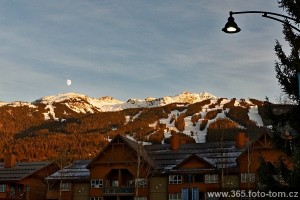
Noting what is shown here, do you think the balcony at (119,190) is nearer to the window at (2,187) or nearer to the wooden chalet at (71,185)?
the wooden chalet at (71,185)

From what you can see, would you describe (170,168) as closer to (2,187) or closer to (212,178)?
(212,178)

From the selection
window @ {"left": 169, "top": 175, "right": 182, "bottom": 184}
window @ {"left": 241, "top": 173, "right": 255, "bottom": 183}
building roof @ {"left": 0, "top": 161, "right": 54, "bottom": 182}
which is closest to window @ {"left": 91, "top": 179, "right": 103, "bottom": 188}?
window @ {"left": 169, "top": 175, "right": 182, "bottom": 184}

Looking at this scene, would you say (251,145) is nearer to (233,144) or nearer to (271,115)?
(233,144)

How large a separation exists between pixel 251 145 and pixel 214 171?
18.4 feet

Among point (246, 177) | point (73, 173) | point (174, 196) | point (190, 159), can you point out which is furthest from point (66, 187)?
point (246, 177)

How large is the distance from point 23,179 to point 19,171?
2.77 meters

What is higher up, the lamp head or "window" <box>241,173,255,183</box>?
the lamp head

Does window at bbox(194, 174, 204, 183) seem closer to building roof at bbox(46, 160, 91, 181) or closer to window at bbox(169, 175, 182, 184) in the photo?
window at bbox(169, 175, 182, 184)

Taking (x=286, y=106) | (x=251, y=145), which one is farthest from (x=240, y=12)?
(x=251, y=145)

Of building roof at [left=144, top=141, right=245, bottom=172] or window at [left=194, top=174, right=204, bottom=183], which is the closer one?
building roof at [left=144, top=141, right=245, bottom=172]

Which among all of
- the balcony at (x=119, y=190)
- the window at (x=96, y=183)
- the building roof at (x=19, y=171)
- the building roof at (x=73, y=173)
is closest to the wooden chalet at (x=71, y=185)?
the building roof at (x=73, y=173)

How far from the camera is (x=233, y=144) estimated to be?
2436 inches

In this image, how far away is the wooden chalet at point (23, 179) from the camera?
7025 centimetres

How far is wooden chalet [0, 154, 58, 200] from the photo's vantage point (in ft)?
230
